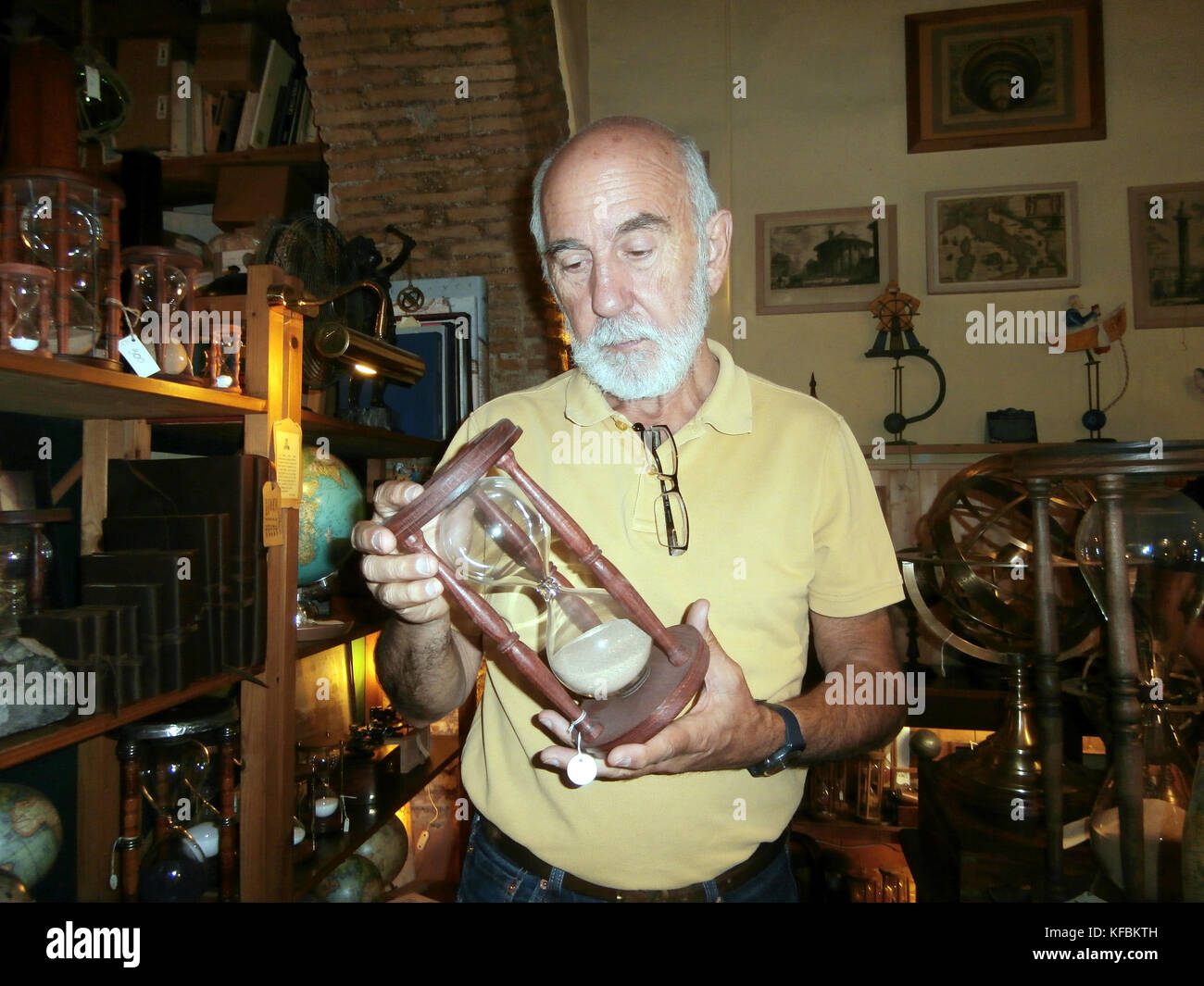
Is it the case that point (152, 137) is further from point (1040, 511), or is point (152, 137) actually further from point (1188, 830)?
point (1188, 830)

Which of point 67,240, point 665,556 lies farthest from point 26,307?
point 665,556

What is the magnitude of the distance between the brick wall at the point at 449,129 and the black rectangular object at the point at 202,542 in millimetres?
2623

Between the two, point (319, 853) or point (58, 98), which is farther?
point (319, 853)

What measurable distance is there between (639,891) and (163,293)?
5.78 ft

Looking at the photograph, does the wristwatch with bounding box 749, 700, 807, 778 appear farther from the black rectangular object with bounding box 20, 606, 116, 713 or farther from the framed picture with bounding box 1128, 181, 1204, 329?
the framed picture with bounding box 1128, 181, 1204, 329

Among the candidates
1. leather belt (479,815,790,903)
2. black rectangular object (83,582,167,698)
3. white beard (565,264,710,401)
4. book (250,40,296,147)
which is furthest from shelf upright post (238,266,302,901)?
book (250,40,296,147)

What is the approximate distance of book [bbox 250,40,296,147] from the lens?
4.21 metres

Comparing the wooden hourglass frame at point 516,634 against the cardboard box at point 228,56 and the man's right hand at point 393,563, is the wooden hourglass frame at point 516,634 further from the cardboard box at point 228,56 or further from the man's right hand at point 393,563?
the cardboard box at point 228,56

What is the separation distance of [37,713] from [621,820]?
1167 millimetres

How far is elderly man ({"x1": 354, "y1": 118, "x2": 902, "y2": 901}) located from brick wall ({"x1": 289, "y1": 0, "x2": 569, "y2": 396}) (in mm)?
Answer: 2464

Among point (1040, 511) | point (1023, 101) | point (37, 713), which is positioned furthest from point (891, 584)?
point (1023, 101)

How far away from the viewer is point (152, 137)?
14.1 feet

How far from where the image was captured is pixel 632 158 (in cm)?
153
